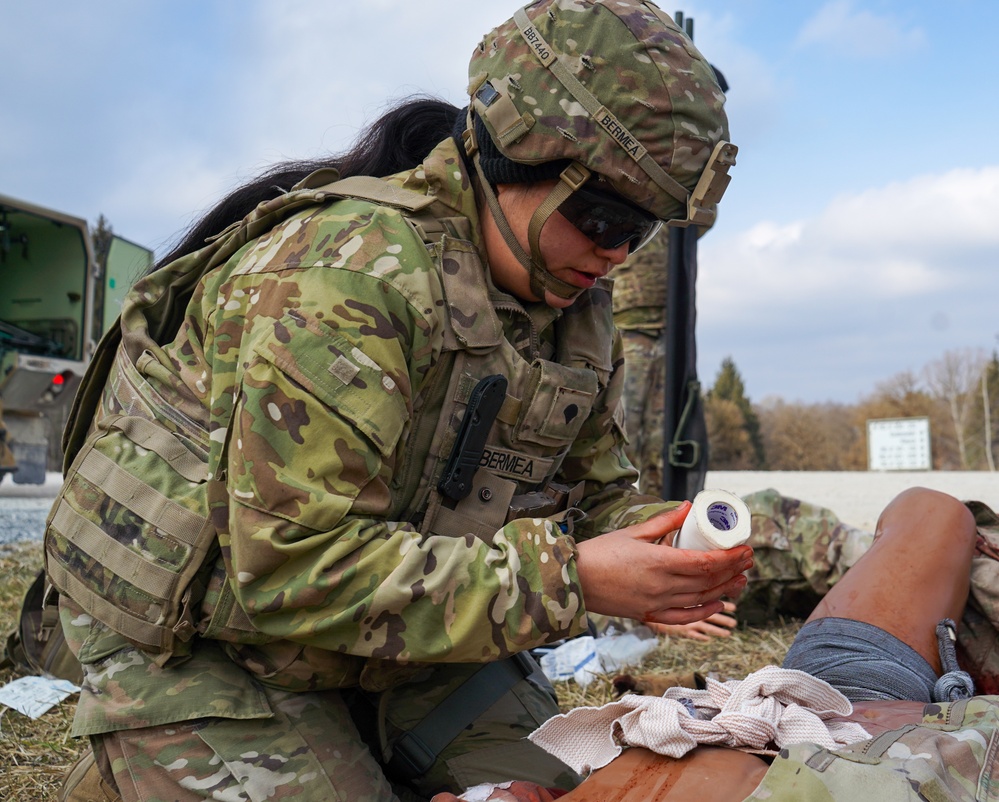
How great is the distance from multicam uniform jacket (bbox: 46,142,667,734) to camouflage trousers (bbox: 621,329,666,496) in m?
3.61

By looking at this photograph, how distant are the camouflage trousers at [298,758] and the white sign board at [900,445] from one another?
26.8 metres

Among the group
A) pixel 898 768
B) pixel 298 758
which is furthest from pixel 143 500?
pixel 898 768

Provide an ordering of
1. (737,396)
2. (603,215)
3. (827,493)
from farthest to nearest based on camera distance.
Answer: (737,396)
(827,493)
(603,215)

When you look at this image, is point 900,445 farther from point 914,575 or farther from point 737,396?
point 914,575

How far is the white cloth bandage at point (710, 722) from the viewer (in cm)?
172

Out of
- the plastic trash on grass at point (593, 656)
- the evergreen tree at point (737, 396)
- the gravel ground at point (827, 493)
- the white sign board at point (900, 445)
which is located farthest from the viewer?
the evergreen tree at point (737, 396)

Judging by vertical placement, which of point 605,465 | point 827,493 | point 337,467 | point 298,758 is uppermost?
point 337,467

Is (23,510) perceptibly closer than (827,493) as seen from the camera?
Yes

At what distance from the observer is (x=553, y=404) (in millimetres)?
2229

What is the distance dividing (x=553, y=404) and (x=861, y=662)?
3.27 feet

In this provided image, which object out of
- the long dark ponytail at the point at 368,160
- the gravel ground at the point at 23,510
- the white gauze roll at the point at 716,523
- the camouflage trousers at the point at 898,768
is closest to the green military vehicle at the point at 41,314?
the gravel ground at the point at 23,510

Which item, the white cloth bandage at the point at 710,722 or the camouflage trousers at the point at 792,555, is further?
the camouflage trousers at the point at 792,555

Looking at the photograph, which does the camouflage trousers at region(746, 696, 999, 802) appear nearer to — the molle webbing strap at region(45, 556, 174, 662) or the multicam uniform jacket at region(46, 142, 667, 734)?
the multicam uniform jacket at region(46, 142, 667, 734)

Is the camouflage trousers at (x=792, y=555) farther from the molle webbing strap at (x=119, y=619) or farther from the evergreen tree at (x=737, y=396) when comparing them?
the evergreen tree at (x=737, y=396)
